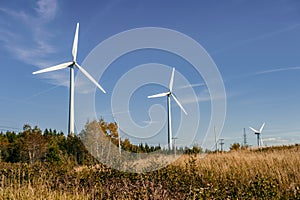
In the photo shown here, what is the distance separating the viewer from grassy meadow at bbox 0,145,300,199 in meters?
7.03

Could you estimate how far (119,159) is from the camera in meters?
11.1

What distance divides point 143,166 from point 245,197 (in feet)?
14.4

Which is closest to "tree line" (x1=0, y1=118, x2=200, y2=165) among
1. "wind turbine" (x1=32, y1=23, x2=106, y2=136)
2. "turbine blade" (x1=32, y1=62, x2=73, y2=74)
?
"wind turbine" (x1=32, y1=23, x2=106, y2=136)

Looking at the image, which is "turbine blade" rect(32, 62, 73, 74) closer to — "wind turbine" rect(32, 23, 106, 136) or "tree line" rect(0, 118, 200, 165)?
"wind turbine" rect(32, 23, 106, 136)

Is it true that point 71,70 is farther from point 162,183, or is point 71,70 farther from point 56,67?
point 162,183

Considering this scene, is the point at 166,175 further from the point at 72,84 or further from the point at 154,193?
the point at 72,84

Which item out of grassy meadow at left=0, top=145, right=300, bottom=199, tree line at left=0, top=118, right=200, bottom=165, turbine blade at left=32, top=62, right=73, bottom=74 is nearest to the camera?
grassy meadow at left=0, top=145, right=300, bottom=199

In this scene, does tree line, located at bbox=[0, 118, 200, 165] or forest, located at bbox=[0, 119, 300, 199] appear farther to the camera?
tree line, located at bbox=[0, 118, 200, 165]

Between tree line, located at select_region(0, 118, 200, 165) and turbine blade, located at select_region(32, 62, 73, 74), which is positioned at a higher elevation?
→ turbine blade, located at select_region(32, 62, 73, 74)

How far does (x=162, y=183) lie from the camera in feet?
29.0

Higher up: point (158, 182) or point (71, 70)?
point (71, 70)

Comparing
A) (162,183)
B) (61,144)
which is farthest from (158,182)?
(61,144)

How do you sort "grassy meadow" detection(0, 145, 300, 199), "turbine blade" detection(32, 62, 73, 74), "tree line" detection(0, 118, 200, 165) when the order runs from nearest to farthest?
"grassy meadow" detection(0, 145, 300, 199)
"tree line" detection(0, 118, 200, 165)
"turbine blade" detection(32, 62, 73, 74)

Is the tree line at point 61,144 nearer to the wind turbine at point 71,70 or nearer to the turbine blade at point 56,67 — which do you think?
the wind turbine at point 71,70
